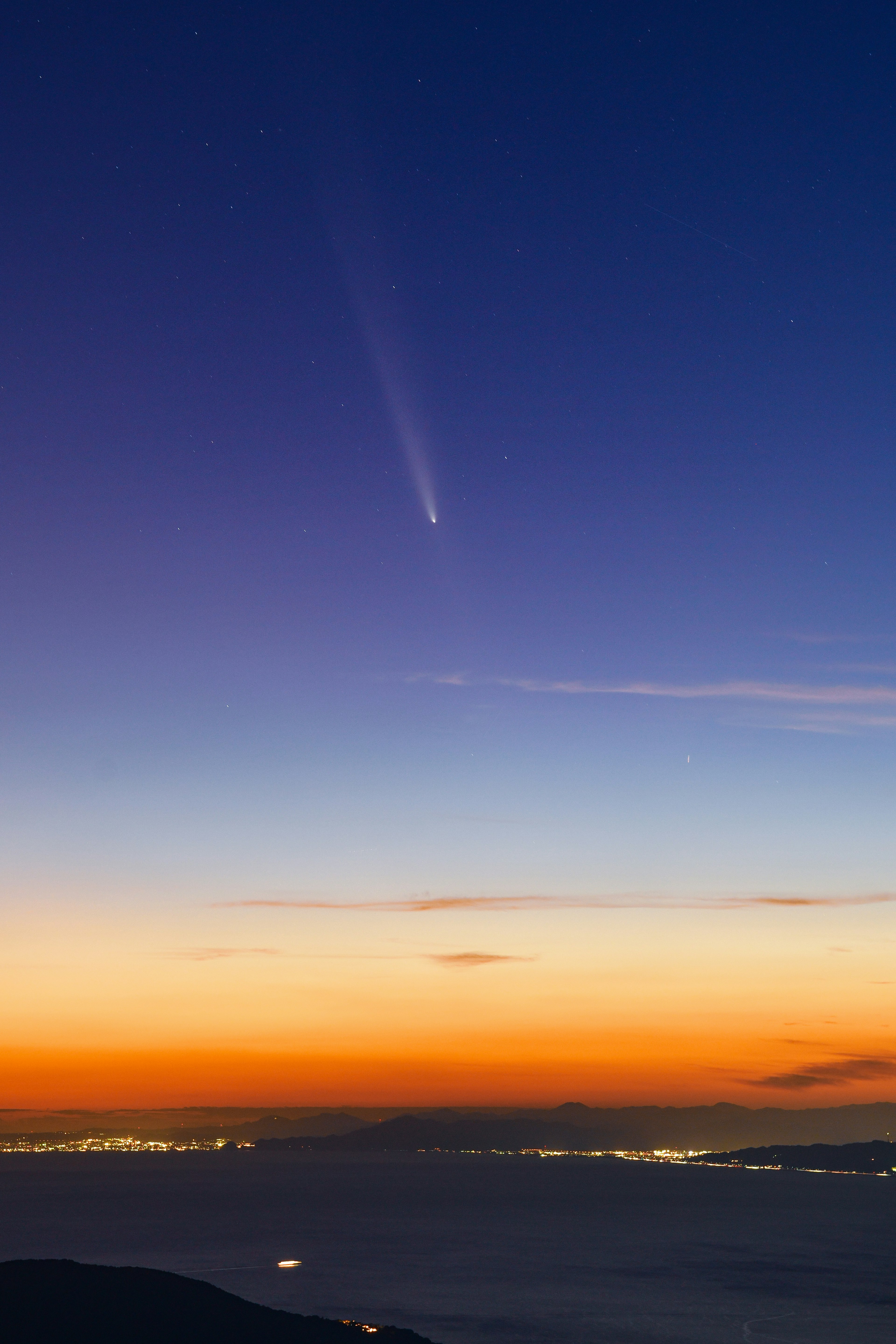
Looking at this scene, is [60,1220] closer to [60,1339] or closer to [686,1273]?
Result: [686,1273]

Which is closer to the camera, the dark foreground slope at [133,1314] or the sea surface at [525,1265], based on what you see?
the dark foreground slope at [133,1314]

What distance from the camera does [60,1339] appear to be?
42.1 m

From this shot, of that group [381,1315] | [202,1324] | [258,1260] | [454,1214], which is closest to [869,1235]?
[454,1214]

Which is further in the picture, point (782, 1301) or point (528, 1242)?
point (528, 1242)

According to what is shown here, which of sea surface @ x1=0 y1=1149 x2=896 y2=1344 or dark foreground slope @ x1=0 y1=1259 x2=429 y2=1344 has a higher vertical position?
dark foreground slope @ x1=0 y1=1259 x2=429 y2=1344

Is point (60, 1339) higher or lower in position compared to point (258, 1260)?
higher

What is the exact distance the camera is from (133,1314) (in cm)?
4553

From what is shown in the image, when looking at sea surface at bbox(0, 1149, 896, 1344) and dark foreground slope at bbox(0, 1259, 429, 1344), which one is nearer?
dark foreground slope at bbox(0, 1259, 429, 1344)

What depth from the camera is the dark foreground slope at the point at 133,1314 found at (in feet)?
141

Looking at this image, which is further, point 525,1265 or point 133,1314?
point 525,1265

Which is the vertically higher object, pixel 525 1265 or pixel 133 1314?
pixel 133 1314

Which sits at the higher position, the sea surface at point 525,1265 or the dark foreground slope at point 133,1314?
the dark foreground slope at point 133,1314

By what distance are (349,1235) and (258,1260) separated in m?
35.6

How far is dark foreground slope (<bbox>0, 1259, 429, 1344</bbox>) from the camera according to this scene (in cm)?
4300
